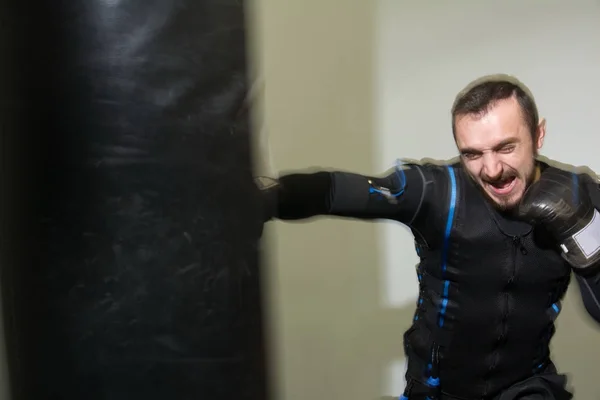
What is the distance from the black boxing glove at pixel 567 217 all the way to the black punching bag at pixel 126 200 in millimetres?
626

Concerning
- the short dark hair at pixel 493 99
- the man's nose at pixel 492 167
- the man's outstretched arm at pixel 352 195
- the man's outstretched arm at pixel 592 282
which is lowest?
the man's outstretched arm at pixel 592 282

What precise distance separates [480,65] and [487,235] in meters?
0.59

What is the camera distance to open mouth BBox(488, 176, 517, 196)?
93cm

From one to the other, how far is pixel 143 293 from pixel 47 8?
0.60 feet

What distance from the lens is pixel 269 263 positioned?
0.43m

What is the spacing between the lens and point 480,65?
1.40 m

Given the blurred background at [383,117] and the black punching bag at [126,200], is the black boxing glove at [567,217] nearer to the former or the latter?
the blurred background at [383,117]

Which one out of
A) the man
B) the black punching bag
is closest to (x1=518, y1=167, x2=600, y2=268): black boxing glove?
the man

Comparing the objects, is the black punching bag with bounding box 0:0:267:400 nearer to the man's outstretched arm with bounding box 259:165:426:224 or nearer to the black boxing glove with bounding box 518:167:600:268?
the man's outstretched arm with bounding box 259:165:426:224

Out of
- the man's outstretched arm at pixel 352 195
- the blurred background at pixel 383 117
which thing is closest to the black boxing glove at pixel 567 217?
the man's outstretched arm at pixel 352 195

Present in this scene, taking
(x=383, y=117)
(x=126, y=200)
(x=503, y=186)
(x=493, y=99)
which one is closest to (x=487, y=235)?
(x=503, y=186)

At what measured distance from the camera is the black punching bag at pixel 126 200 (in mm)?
361

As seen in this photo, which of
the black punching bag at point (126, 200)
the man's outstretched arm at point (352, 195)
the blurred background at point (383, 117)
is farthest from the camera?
the blurred background at point (383, 117)

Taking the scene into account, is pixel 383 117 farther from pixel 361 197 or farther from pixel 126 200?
pixel 126 200
